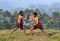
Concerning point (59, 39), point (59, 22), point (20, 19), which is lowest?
point (59, 22)

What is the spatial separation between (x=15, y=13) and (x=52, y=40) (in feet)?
119

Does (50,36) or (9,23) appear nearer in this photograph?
(50,36)

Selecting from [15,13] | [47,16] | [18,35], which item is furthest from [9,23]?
[18,35]

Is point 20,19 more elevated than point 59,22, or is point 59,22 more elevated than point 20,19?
point 20,19

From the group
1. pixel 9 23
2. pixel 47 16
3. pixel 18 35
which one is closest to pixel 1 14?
pixel 9 23

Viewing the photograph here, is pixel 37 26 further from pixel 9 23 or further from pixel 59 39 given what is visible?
pixel 9 23

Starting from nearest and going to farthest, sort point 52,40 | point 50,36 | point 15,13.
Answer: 1. point 52,40
2. point 50,36
3. point 15,13

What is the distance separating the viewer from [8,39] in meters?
14.3

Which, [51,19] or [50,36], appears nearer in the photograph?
[50,36]

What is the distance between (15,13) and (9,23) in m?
2.44

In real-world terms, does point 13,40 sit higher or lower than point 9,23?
higher

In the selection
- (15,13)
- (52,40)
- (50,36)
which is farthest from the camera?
(15,13)

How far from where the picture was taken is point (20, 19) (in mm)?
14172

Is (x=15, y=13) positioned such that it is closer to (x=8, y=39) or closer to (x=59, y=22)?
(x=59, y=22)
